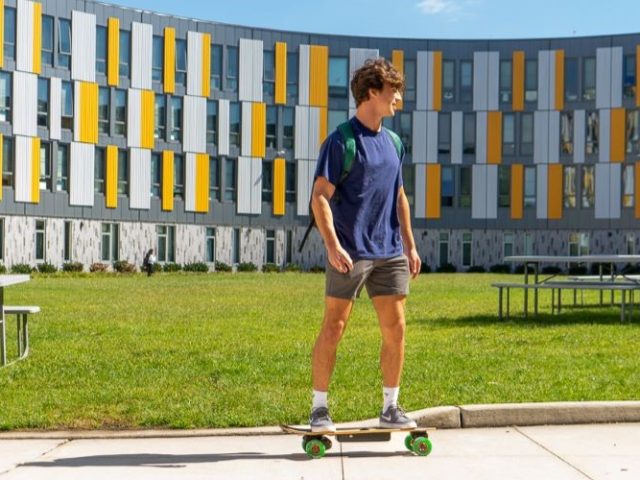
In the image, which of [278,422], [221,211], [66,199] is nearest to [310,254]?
[221,211]

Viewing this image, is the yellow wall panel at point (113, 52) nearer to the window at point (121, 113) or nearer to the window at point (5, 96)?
the window at point (121, 113)

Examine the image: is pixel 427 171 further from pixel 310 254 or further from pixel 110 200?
pixel 110 200

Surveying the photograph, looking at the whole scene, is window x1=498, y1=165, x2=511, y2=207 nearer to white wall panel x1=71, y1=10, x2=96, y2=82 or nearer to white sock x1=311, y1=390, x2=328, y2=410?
white wall panel x1=71, y1=10, x2=96, y2=82

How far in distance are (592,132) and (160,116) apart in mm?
23897

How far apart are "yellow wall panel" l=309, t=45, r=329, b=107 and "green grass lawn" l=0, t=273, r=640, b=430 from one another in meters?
43.3

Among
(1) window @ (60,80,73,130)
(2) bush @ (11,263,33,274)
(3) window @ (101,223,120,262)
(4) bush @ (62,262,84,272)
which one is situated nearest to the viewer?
(2) bush @ (11,263,33,274)

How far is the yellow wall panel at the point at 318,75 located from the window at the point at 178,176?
843 cm

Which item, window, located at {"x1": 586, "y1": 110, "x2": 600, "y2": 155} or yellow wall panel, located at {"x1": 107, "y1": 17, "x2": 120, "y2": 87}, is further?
window, located at {"x1": 586, "y1": 110, "x2": 600, "y2": 155}

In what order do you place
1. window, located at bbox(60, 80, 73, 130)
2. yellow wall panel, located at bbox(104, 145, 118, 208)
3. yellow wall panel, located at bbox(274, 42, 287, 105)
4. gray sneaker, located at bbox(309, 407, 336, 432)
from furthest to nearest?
yellow wall panel, located at bbox(274, 42, 287, 105), yellow wall panel, located at bbox(104, 145, 118, 208), window, located at bbox(60, 80, 73, 130), gray sneaker, located at bbox(309, 407, 336, 432)

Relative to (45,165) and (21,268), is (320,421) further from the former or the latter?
(45,165)

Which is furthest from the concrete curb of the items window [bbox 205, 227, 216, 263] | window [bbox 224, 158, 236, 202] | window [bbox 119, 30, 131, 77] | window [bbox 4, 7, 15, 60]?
window [bbox 224, 158, 236, 202]

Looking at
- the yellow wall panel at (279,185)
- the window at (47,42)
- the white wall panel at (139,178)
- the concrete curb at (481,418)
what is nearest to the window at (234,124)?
the yellow wall panel at (279,185)

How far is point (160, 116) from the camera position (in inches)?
2260

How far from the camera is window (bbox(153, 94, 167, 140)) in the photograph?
5703cm
